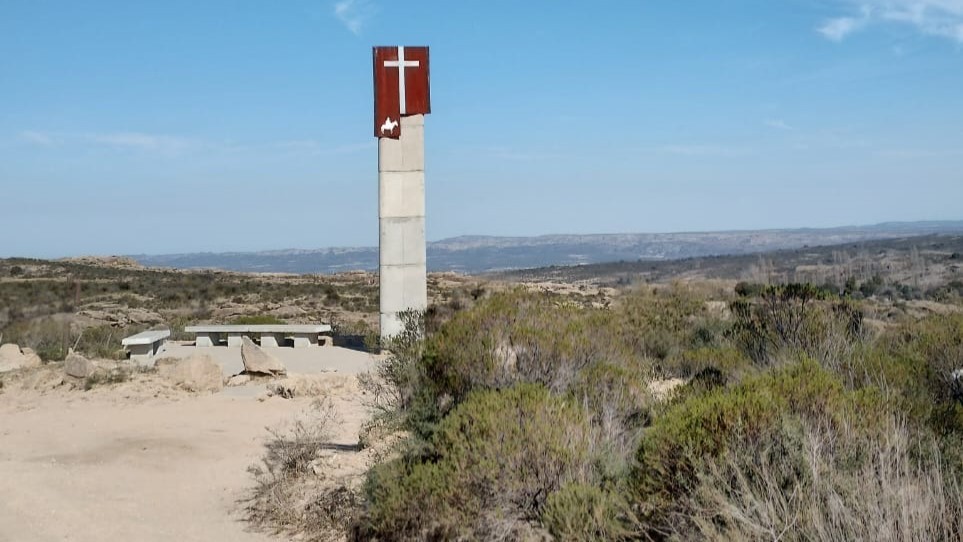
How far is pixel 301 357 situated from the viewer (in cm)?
1952

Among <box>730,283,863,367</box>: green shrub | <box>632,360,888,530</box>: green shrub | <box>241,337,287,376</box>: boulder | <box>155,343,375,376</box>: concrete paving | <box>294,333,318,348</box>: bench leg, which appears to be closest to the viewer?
<box>632,360,888,530</box>: green shrub

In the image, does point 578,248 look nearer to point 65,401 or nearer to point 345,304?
point 345,304

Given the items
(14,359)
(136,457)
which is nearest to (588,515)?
(136,457)

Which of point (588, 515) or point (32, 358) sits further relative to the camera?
point (32, 358)

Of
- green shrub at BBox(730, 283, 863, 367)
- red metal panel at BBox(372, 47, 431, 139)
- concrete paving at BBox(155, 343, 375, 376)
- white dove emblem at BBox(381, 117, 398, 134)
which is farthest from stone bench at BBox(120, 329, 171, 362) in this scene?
green shrub at BBox(730, 283, 863, 367)

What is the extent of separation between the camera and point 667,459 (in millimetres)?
4789

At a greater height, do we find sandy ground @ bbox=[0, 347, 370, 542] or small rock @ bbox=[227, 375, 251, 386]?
small rock @ bbox=[227, 375, 251, 386]

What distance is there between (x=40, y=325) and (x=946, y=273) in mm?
44788

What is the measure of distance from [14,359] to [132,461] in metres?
8.56

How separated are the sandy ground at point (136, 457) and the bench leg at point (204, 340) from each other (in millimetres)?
6384

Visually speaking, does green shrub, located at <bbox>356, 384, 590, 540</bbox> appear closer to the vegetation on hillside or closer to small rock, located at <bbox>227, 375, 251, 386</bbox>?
the vegetation on hillside

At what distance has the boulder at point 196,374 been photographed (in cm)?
1549

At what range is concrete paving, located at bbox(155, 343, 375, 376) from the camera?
18000mm

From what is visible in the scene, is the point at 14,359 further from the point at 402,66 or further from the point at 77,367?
the point at 402,66
